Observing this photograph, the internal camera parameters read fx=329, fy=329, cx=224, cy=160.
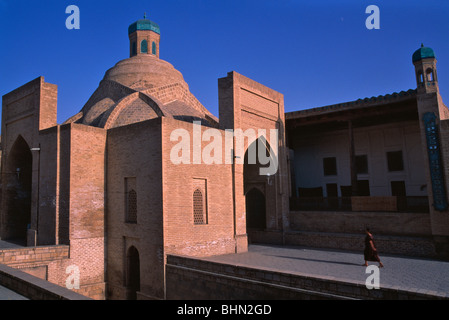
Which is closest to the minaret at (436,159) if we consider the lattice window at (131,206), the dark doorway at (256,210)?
the dark doorway at (256,210)

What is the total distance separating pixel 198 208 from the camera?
1132 cm

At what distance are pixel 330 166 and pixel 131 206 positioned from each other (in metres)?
12.3

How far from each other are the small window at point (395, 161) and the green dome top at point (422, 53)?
636cm

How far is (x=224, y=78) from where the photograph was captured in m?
13.2

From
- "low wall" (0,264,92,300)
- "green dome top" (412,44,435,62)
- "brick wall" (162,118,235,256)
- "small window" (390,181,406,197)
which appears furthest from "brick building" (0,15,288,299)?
"small window" (390,181,406,197)

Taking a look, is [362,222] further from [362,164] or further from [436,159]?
[362,164]

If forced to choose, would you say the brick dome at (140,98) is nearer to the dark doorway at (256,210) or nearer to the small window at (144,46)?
the small window at (144,46)

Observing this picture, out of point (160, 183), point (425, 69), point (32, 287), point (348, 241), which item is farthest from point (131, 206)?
point (425, 69)

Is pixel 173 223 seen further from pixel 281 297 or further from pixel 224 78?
pixel 224 78

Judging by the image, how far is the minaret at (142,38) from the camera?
19328 millimetres

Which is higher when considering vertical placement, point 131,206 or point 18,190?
point 18,190

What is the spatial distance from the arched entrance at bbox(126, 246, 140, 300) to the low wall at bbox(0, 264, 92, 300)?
14.1 ft
